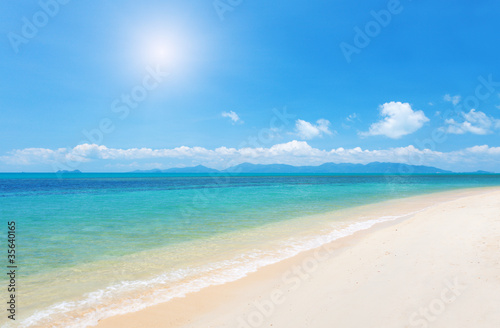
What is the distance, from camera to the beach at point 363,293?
5.13 meters

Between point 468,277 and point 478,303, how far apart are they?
4.69 feet

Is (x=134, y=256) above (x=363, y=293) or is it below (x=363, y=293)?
below

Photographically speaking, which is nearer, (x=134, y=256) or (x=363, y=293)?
(x=363, y=293)

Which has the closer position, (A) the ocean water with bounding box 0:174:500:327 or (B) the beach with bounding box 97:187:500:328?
(B) the beach with bounding box 97:187:500:328

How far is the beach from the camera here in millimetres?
5129

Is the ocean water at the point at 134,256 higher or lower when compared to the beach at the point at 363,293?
lower

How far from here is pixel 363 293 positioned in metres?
6.16

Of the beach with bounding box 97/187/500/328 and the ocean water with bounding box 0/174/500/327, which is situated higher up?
the beach with bounding box 97/187/500/328

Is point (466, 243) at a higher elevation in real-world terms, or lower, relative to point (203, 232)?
higher

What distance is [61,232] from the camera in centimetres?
1513

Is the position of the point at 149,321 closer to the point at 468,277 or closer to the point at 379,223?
the point at 468,277

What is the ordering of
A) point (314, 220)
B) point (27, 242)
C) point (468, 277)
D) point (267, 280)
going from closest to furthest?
point (468, 277) < point (267, 280) < point (27, 242) < point (314, 220)

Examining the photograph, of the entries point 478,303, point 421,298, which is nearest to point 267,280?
point 421,298

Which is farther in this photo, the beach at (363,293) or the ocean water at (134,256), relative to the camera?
the ocean water at (134,256)
